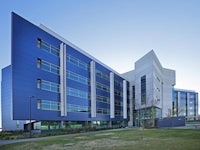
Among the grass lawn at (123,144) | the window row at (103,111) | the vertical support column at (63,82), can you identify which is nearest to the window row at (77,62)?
the vertical support column at (63,82)

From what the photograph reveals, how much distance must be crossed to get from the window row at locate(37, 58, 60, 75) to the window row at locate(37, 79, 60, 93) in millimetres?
2677

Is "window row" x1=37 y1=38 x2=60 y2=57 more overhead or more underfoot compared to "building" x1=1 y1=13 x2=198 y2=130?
more overhead

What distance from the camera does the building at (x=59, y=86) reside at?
41812 millimetres

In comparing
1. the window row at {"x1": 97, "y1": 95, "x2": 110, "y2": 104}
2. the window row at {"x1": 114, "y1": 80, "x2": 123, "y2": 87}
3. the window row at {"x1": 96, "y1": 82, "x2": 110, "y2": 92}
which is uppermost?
the window row at {"x1": 114, "y1": 80, "x2": 123, "y2": 87}

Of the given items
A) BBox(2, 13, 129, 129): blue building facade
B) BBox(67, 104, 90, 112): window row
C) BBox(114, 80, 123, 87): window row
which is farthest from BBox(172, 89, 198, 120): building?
BBox(67, 104, 90, 112): window row

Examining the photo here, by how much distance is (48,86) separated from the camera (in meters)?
48.5

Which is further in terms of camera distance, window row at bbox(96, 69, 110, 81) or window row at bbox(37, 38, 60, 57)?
window row at bbox(96, 69, 110, 81)

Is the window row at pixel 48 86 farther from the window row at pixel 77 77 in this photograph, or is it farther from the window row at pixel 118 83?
the window row at pixel 118 83

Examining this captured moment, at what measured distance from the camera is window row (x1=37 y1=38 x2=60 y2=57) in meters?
47.5

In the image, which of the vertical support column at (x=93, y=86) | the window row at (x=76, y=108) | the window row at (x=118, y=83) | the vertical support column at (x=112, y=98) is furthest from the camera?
the window row at (x=118, y=83)

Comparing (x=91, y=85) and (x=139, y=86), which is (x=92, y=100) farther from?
(x=139, y=86)

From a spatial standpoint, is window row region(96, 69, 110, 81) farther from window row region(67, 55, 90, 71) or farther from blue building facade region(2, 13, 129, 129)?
window row region(67, 55, 90, 71)

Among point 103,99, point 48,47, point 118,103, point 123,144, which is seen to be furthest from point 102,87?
point 123,144

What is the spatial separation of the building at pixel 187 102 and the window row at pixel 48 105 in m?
104
